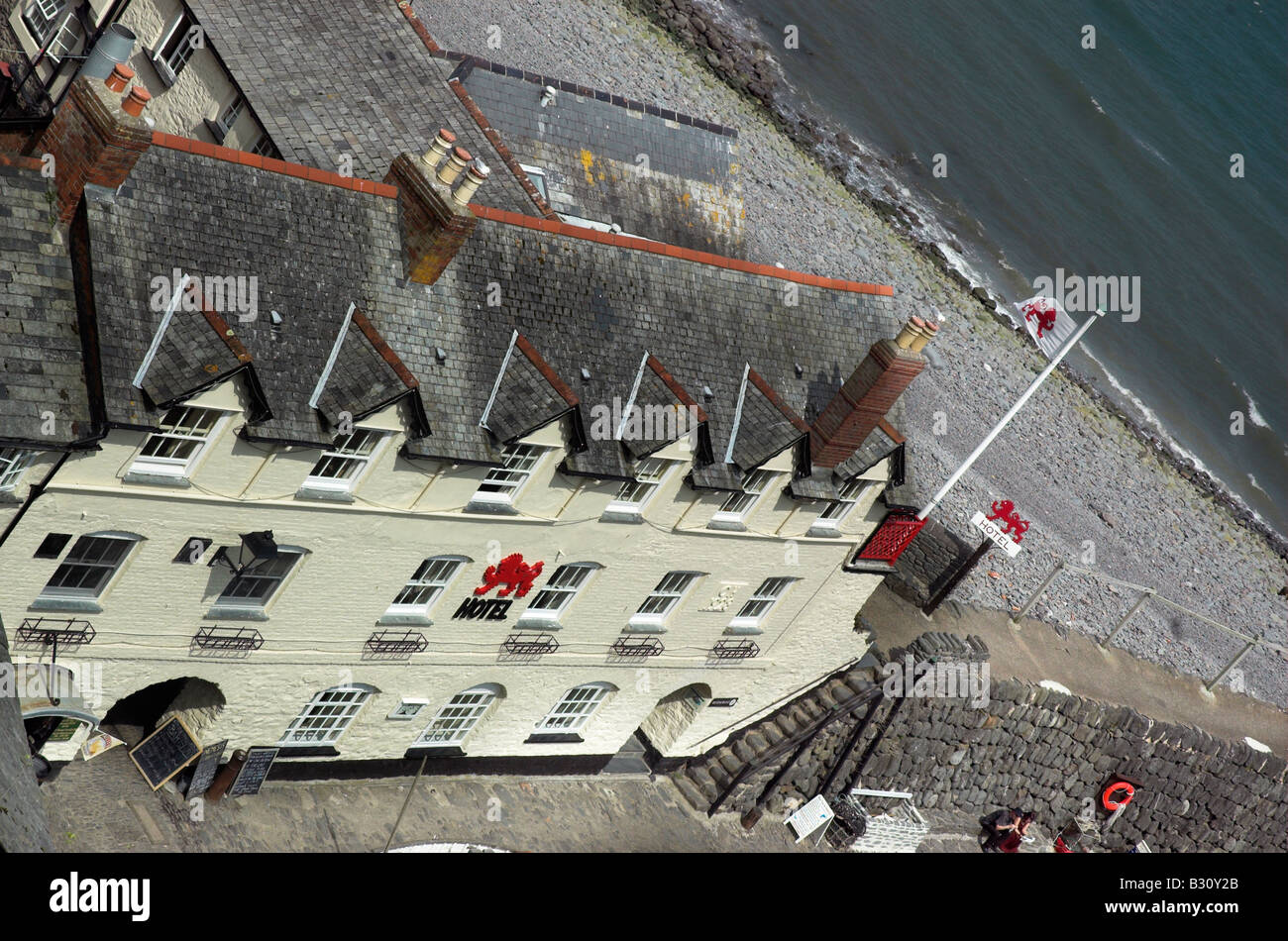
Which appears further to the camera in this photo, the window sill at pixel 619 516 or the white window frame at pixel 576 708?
the white window frame at pixel 576 708

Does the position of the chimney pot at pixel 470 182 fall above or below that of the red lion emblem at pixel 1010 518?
above

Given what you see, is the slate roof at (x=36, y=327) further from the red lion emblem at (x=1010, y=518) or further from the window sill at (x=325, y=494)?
the red lion emblem at (x=1010, y=518)

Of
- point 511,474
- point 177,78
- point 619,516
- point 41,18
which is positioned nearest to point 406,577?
point 511,474

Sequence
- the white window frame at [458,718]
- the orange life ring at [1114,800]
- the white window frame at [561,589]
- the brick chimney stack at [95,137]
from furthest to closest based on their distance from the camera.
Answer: the orange life ring at [1114,800]
the white window frame at [458,718]
the white window frame at [561,589]
the brick chimney stack at [95,137]

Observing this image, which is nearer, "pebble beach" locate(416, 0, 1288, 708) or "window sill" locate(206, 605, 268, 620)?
"window sill" locate(206, 605, 268, 620)

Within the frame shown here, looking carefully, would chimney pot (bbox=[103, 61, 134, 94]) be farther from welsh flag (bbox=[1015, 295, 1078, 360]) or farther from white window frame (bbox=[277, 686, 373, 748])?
welsh flag (bbox=[1015, 295, 1078, 360])

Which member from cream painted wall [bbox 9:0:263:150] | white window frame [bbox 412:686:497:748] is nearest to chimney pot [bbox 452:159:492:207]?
cream painted wall [bbox 9:0:263:150]

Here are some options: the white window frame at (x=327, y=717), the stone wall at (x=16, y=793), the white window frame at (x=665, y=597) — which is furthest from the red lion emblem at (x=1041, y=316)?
the stone wall at (x=16, y=793)
